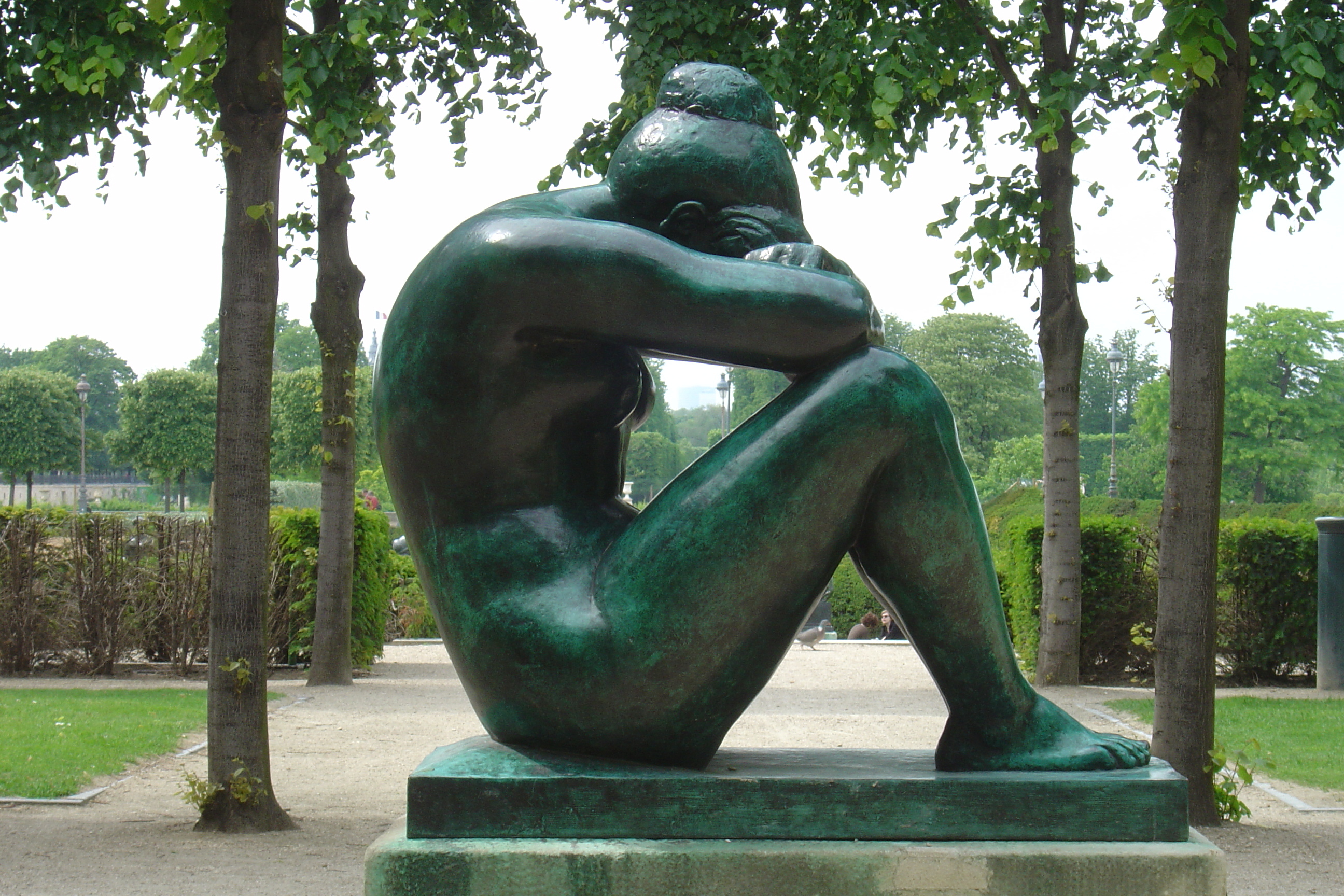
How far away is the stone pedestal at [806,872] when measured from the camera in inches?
91.6

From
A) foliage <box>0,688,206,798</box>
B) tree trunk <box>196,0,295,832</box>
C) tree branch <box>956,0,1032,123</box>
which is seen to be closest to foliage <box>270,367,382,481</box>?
foliage <box>0,688,206,798</box>

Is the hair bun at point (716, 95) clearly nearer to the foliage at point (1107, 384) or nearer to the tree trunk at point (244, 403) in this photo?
the tree trunk at point (244, 403)

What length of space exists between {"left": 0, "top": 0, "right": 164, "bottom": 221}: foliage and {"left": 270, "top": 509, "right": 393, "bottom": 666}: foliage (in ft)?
20.1

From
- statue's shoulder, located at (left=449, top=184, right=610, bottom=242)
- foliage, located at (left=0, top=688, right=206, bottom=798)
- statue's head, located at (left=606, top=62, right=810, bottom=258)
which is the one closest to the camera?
statue's shoulder, located at (left=449, top=184, right=610, bottom=242)

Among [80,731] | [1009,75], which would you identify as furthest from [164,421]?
[1009,75]

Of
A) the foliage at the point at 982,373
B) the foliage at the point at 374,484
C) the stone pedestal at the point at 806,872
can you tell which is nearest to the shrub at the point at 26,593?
the stone pedestal at the point at 806,872

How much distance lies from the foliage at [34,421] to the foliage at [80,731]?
50.5 metres

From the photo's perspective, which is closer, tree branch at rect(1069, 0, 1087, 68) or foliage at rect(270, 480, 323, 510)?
tree branch at rect(1069, 0, 1087, 68)

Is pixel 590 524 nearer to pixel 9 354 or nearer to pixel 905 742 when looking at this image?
pixel 905 742

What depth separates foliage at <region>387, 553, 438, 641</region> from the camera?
63.8 feet

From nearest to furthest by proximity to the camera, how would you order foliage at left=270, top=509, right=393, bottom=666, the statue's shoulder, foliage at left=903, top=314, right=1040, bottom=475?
the statue's shoulder → foliage at left=270, top=509, right=393, bottom=666 → foliage at left=903, top=314, right=1040, bottom=475

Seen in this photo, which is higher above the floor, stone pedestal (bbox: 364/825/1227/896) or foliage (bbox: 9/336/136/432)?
foliage (bbox: 9/336/136/432)

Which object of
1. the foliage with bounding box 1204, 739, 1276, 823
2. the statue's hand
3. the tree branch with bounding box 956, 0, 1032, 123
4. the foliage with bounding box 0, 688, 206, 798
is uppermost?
the tree branch with bounding box 956, 0, 1032, 123

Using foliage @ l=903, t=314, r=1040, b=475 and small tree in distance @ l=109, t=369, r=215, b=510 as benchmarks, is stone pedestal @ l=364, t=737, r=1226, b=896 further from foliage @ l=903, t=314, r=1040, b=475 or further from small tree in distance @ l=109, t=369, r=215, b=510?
foliage @ l=903, t=314, r=1040, b=475
